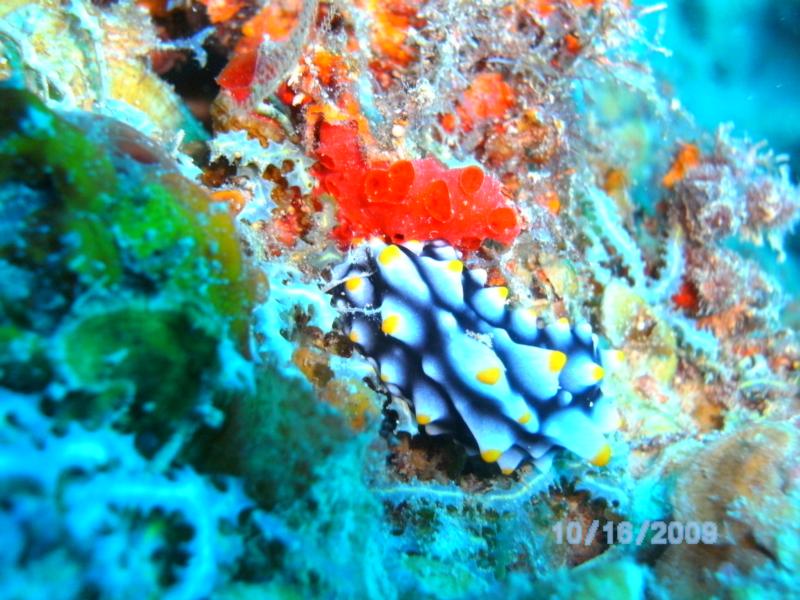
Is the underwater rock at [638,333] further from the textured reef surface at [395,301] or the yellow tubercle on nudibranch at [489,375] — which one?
the yellow tubercle on nudibranch at [489,375]

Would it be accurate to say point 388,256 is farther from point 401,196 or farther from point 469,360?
point 469,360

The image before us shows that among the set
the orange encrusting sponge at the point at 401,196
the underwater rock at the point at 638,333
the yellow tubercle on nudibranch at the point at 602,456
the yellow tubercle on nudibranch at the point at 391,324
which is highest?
the underwater rock at the point at 638,333

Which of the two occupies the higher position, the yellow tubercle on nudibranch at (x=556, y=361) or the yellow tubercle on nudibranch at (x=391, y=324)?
the yellow tubercle on nudibranch at (x=556, y=361)

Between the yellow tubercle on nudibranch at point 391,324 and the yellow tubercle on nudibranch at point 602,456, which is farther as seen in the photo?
the yellow tubercle on nudibranch at point 602,456

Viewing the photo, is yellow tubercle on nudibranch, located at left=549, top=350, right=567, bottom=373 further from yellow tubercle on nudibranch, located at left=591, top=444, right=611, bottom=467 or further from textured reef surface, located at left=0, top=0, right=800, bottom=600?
yellow tubercle on nudibranch, located at left=591, top=444, right=611, bottom=467

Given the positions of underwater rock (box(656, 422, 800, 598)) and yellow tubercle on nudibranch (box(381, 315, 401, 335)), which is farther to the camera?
yellow tubercle on nudibranch (box(381, 315, 401, 335))

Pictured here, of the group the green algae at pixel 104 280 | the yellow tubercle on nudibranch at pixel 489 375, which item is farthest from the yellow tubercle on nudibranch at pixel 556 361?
the green algae at pixel 104 280
